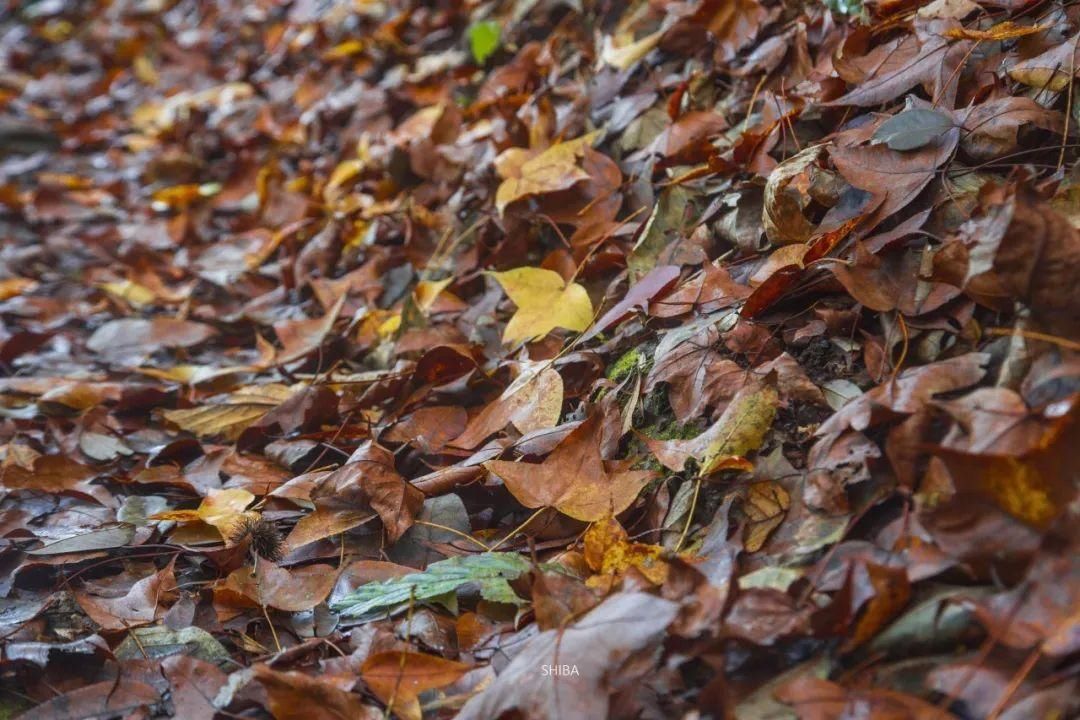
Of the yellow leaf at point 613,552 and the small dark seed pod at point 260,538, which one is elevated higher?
the yellow leaf at point 613,552

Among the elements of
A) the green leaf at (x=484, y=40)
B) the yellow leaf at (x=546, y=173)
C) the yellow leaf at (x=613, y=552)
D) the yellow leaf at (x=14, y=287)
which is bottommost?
the yellow leaf at (x=14, y=287)

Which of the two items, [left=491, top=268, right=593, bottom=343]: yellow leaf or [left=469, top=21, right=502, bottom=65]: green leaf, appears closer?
[left=491, top=268, right=593, bottom=343]: yellow leaf

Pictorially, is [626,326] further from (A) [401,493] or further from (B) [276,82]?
(B) [276,82]

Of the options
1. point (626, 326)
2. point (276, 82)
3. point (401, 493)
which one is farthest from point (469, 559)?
point (276, 82)

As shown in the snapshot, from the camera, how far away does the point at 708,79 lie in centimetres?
210

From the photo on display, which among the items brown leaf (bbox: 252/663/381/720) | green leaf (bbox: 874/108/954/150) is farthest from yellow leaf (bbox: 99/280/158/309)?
green leaf (bbox: 874/108/954/150)

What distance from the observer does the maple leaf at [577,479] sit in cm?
137

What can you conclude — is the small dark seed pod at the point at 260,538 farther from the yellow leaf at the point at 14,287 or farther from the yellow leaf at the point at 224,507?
the yellow leaf at the point at 14,287

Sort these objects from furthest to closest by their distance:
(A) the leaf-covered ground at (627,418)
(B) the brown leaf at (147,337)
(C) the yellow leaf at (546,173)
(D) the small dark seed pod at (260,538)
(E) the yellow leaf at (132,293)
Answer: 1. (E) the yellow leaf at (132,293)
2. (B) the brown leaf at (147,337)
3. (C) the yellow leaf at (546,173)
4. (D) the small dark seed pod at (260,538)
5. (A) the leaf-covered ground at (627,418)

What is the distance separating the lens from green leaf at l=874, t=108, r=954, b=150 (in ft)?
4.73

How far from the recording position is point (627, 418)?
1.48 metres

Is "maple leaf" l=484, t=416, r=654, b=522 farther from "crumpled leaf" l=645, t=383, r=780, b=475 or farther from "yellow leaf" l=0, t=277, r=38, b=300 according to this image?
"yellow leaf" l=0, t=277, r=38, b=300

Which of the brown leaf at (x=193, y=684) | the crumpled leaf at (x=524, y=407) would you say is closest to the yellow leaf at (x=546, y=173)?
the crumpled leaf at (x=524, y=407)

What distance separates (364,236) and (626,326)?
1.20m
